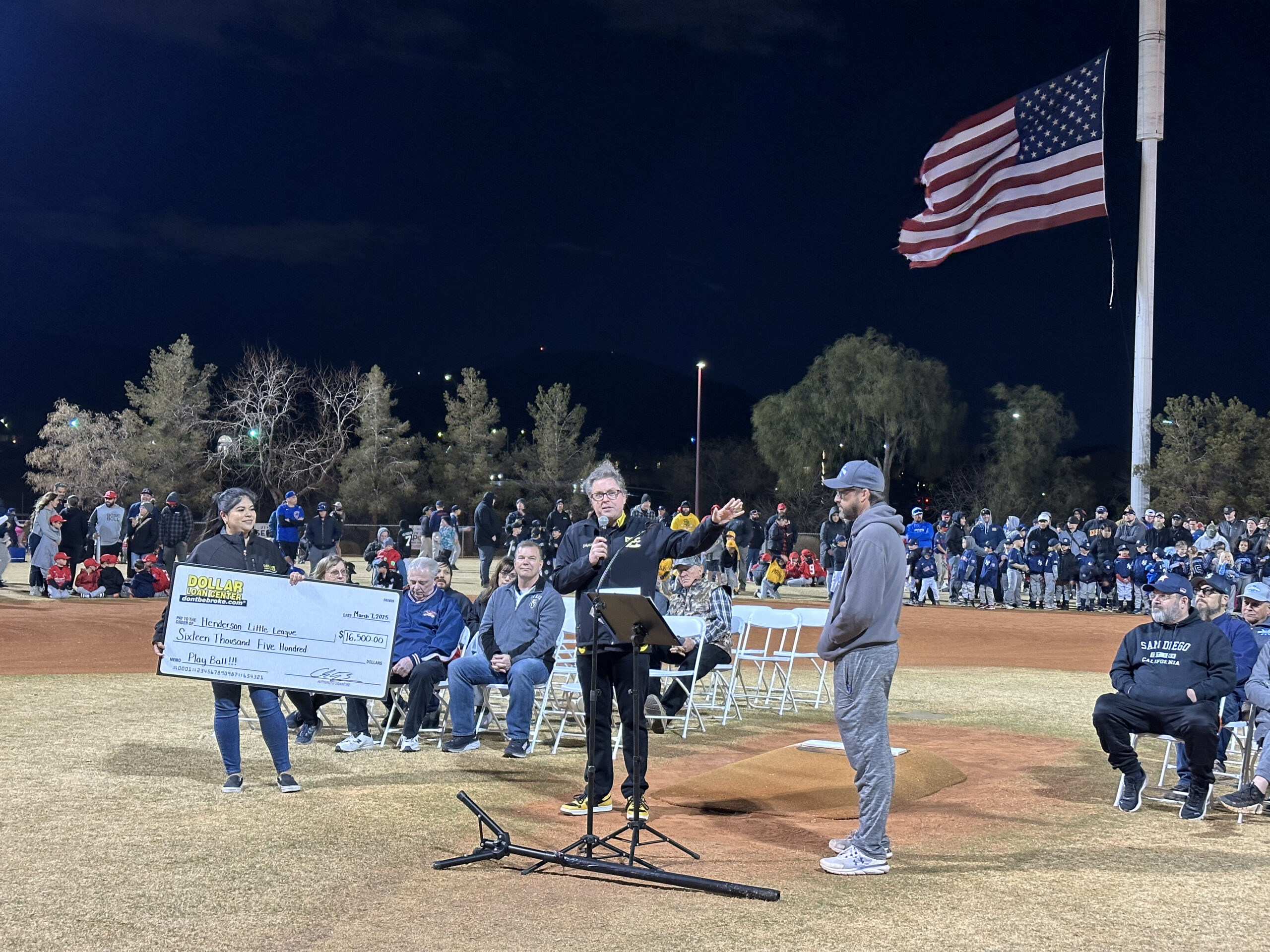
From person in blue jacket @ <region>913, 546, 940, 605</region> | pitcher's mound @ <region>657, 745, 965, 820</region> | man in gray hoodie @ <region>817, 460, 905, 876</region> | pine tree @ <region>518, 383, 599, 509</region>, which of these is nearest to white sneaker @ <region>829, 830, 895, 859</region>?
man in gray hoodie @ <region>817, 460, 905, 876</region>

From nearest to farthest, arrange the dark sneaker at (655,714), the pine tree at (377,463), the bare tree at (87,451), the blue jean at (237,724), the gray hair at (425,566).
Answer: the blue jean at (237,724)
the gray hair at (425,566)
the dark sneaker at (655,714)
the bare tree at (87,451)
the pine tree at (377,463)

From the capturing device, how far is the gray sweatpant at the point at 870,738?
212 inches

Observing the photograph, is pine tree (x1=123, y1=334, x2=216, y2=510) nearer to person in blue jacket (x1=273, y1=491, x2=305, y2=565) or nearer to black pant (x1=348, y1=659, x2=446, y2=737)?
person in blue jacket (x1=273, y1=491, x2=305, y2=565)

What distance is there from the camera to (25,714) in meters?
9.54

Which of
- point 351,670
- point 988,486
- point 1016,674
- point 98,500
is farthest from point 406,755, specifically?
point 988,486

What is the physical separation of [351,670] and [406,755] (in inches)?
33.5

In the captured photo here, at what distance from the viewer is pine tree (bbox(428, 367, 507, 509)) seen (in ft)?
173

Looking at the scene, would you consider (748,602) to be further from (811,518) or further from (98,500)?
(98,500)

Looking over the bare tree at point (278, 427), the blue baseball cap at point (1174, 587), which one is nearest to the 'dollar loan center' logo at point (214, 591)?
the blue baseball cap at point (1174, 587)

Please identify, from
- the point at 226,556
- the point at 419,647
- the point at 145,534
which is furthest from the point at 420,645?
the point at 145,534

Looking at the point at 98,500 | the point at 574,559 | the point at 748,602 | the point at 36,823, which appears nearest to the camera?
the point at 36,823

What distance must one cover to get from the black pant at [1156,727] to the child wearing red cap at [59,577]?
682 inches

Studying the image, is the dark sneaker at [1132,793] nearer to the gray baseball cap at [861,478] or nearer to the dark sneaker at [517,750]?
the gray baseball cap at [861,478]

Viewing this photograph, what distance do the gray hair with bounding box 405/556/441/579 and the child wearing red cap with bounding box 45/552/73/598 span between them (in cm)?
1279
